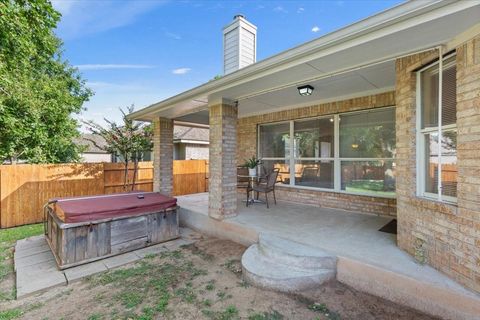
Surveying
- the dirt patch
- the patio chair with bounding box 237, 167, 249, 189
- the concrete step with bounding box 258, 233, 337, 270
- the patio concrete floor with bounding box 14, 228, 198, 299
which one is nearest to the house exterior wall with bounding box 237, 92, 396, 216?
the patio chair with bounding box 237, 167, 249, 189

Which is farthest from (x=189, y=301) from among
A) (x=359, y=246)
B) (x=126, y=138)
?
(x=126, y=138)

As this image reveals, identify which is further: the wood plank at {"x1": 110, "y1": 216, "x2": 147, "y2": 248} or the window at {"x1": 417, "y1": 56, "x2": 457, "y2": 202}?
the wood plank at {"x1": 110, "y1": 216, "x2": 147, "y2": 248}

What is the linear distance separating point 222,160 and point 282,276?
8.13 feet

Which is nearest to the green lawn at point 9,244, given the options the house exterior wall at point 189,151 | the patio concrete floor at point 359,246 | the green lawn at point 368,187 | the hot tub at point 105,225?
the hot tub at point 105,225

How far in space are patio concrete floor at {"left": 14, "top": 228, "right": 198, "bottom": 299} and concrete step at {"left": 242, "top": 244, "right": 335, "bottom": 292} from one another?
2.03m

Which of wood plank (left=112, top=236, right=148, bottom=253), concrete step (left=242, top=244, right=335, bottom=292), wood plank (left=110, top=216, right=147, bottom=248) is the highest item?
wood plank (left=110, top=216, right=147, bottom=248)

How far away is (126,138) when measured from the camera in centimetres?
776

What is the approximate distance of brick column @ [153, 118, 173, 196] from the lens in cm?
671

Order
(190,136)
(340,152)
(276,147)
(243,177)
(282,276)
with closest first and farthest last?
1. (282,276)
2. (340,152)
3. (243,177)
4. (276,147)
5. (190,136)

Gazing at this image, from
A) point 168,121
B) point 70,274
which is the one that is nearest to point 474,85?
point 70,274

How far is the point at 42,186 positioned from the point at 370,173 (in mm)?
8356

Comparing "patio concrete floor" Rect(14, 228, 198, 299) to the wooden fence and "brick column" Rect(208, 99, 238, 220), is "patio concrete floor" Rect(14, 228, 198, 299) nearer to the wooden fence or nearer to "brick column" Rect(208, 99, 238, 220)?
"brick column" Rect(208, 99, 238, 220)

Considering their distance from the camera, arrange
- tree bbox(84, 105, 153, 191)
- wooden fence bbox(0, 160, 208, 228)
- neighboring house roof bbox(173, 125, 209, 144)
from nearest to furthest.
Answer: wooden fence bbox(0, 160, 208, 228) → tree bbox(84, 105, 153, 191) → neighboring house roof bbox(173, 125, 209, 144)

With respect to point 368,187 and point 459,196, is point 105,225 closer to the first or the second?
point 459,196
